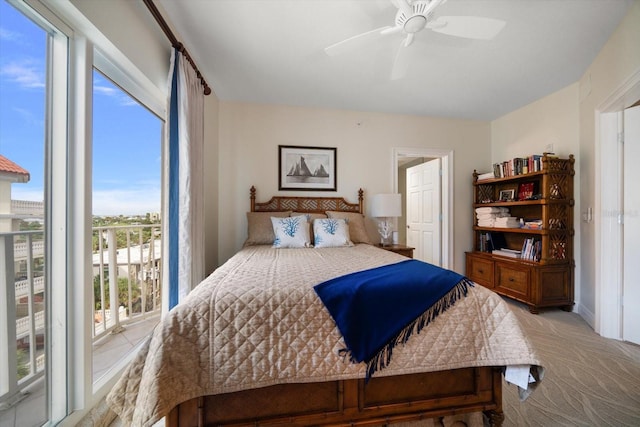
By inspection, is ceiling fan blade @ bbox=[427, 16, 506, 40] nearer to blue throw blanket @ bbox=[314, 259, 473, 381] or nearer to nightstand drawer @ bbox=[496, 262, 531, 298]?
blue throw blanket @ bbox=[314, 259, 473, 381]

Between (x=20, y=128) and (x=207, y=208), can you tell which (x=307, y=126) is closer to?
(x=207, y=208)

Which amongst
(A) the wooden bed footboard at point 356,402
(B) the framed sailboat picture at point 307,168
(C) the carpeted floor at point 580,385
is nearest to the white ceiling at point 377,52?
(B) the framed sailboat picture at point 307,168

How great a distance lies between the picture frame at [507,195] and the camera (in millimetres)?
3097

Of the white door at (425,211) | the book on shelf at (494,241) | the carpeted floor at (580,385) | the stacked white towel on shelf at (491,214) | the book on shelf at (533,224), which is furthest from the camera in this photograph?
the white door at (425,211)

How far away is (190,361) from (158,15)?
6.64 ft

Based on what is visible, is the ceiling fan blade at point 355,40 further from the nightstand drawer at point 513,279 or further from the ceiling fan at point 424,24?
the nightstand drawer at point 513,279

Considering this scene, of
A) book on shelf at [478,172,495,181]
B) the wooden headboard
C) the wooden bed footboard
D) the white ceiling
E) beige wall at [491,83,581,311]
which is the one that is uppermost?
the white ceiling

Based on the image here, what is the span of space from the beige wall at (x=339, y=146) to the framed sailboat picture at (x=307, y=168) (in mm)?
87

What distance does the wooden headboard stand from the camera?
3088 mm

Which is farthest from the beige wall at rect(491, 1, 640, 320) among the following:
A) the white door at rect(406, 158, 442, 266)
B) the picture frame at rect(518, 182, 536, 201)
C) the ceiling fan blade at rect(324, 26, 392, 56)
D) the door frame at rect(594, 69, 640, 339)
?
the ceiling fan blade at rect(324, 26, 392, 56)

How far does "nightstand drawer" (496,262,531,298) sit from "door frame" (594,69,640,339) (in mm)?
526

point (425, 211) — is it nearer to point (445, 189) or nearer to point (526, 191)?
point (445, 189)

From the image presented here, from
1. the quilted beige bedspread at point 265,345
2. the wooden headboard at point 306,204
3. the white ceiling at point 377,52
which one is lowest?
the quilted beige bedspread at point 265,345

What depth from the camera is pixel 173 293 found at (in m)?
1.84
